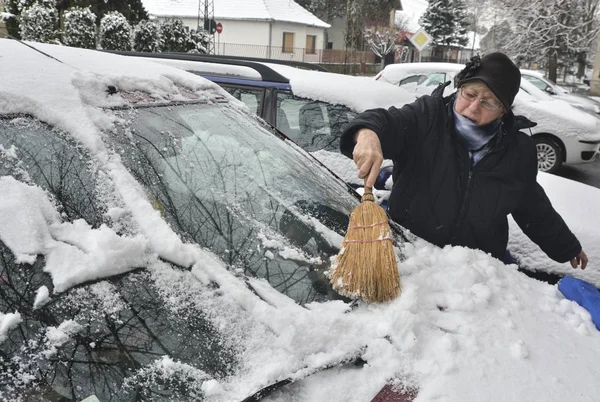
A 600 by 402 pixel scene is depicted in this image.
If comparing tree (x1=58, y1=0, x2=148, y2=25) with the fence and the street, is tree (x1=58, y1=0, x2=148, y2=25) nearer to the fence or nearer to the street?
the fence

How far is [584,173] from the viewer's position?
8352mm

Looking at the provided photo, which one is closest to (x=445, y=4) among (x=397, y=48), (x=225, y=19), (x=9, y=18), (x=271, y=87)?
(x=397, y=48)

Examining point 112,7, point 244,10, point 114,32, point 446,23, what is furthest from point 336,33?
point 114,32

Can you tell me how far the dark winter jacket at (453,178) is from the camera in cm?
206

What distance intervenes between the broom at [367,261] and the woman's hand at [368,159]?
0.16ft

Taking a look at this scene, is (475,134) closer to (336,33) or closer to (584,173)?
(584,173)

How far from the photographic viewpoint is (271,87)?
4008 millimetres

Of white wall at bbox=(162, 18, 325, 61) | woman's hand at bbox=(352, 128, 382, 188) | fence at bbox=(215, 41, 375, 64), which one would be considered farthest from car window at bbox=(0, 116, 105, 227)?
white wall at bbox=(162, 18, 325, 61)

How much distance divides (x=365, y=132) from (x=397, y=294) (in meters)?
0.67

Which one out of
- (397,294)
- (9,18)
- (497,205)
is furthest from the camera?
(9,18)

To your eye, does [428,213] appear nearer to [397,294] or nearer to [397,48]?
[397,294]

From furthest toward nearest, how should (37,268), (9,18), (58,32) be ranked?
(9,18), (58,32), (37,268)

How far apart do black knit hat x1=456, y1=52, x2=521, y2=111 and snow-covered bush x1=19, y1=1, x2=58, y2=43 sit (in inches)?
442

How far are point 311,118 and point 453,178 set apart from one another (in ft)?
7.00
